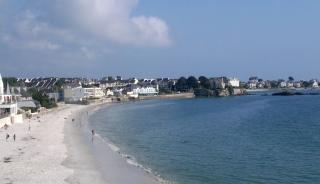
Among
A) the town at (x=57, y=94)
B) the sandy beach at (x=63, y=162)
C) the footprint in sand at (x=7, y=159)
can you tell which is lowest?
the sandy beach at (x=63, y=162)

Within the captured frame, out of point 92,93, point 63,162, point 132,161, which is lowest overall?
point 132,161

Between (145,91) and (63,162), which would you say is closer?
(63,162)

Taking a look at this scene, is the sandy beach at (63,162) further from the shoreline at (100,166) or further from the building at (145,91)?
the building at (145,91)

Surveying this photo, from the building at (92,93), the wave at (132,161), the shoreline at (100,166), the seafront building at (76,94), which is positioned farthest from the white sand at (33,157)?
the building at (92,93)

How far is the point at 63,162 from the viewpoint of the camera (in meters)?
28.6

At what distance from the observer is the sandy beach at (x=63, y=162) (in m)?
23.9

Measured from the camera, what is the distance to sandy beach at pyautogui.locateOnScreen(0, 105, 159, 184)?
23859mm

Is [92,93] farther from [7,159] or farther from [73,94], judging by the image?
[7,159]

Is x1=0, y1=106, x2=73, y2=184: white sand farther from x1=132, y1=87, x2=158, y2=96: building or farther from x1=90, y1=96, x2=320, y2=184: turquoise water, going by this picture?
x1=132, y1=87, x2=158, y2=96: building

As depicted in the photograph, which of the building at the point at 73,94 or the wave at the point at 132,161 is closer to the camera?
the wave at the point at 132,161

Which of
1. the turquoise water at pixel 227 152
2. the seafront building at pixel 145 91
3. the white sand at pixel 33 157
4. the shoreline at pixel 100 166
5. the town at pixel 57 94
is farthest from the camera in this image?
the seafront building at pixel 145 91

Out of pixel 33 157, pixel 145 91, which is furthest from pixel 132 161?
pixel 145 91

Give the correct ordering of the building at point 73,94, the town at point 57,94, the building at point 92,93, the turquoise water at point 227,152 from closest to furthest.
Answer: the turquoise water at point 227,152
the town at point 57,94
the building at point 73,94
the building at point 92,93

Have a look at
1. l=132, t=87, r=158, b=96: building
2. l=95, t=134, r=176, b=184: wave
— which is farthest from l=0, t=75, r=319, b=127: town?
l=95, t=134, r=176, b=184: wave
